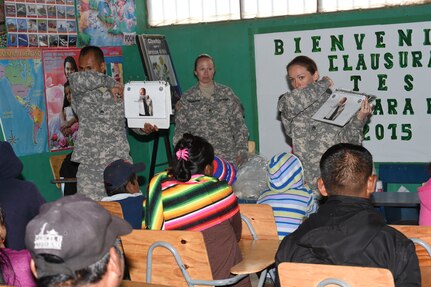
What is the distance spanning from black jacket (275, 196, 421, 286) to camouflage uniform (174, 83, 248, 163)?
3678 mm

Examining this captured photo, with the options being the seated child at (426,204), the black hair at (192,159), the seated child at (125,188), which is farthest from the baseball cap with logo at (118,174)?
the seated child at (426,204)

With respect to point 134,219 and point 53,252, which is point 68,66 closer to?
point 134,219

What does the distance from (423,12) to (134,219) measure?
349cm

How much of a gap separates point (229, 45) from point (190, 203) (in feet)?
13.2

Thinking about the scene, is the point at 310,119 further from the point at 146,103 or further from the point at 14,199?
the point at 14,199

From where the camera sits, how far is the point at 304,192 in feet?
12.8

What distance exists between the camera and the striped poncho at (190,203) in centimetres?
332

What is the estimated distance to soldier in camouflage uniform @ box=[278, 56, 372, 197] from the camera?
491 centimetres

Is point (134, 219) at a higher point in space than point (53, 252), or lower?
lower

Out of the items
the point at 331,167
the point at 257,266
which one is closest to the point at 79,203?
the point at 331,167

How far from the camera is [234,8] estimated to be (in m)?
7.11

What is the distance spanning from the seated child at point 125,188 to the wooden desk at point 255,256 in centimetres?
74

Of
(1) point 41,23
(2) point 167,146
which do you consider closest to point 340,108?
A: (2) point 167,146

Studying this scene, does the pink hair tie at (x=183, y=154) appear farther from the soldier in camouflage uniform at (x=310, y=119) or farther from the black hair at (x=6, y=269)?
the soldier in camouflage uniform at (x=310, y=119)
